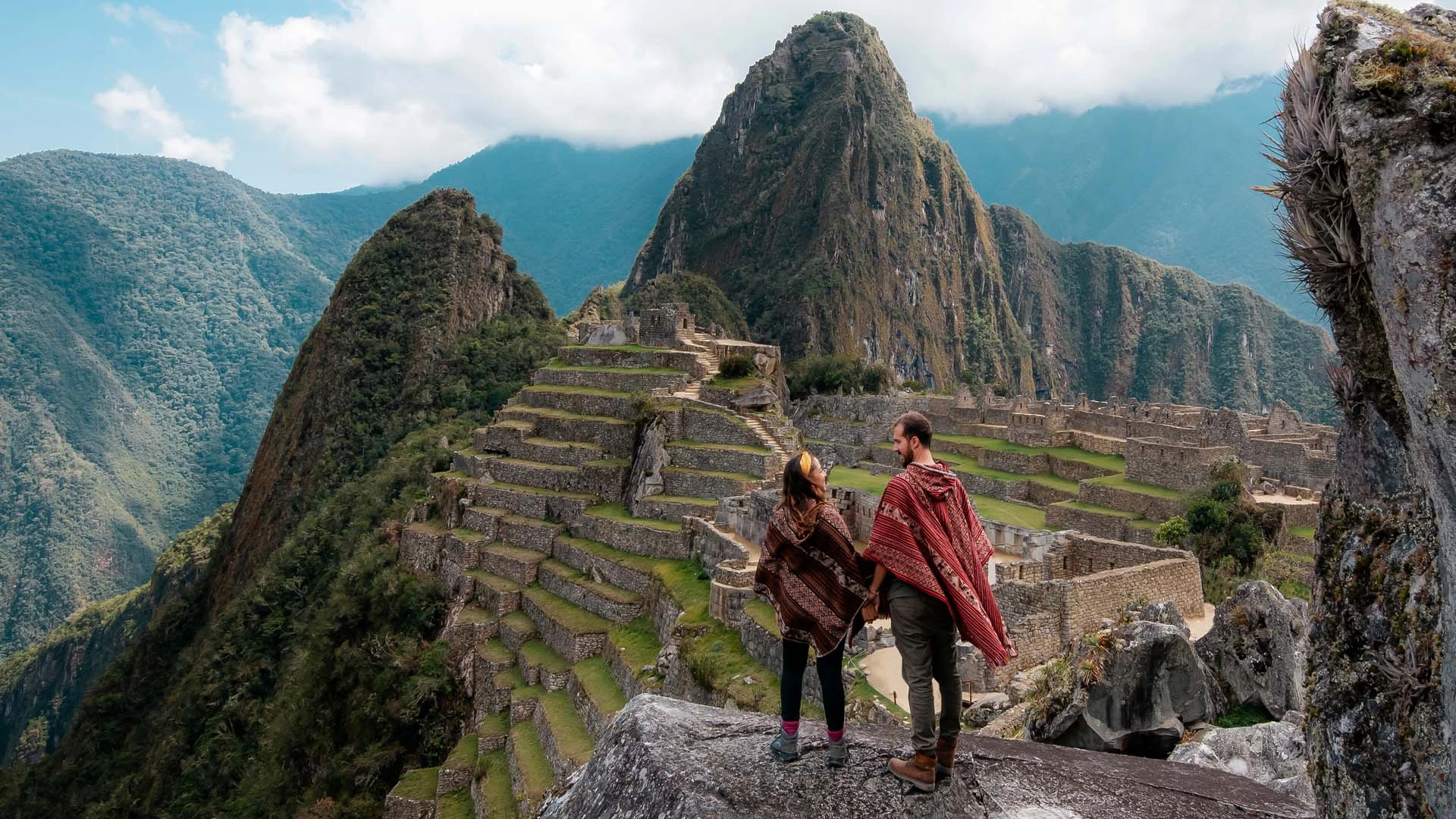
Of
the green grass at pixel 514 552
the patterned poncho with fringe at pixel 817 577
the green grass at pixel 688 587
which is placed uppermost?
the patterned poncho with fringe at pixel 817 577

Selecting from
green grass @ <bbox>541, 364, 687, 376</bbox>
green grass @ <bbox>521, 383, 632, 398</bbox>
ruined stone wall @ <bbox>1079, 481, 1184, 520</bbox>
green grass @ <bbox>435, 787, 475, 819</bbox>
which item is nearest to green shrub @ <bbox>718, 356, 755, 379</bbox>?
green grass @ <bbox>541, 364, 687, 376</bbox>

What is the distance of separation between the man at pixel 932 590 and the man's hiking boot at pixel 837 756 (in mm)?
206

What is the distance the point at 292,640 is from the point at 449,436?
1021 cm

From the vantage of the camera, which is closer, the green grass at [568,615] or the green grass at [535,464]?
the green grass at [568,615]

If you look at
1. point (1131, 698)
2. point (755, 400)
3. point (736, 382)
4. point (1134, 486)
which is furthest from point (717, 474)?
point (1131, 698)

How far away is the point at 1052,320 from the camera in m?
180

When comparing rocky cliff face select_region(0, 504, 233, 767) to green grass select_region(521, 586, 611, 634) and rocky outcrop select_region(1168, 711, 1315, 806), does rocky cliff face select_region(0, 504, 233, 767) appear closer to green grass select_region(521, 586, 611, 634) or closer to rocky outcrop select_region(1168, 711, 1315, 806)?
green grass select_region(521, 586, 611, 634)

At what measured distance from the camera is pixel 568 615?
61.3ft

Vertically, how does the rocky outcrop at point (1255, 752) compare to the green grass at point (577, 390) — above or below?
below

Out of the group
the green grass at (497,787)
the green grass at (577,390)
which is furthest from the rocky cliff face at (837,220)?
the green grass at (497,787)

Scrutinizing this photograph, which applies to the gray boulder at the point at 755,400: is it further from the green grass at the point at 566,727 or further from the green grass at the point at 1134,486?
the green grass at the point at 566,727

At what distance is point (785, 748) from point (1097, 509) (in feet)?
63.7

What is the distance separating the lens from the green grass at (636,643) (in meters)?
15.5

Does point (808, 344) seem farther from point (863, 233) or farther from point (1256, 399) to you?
point (1256, 399)
